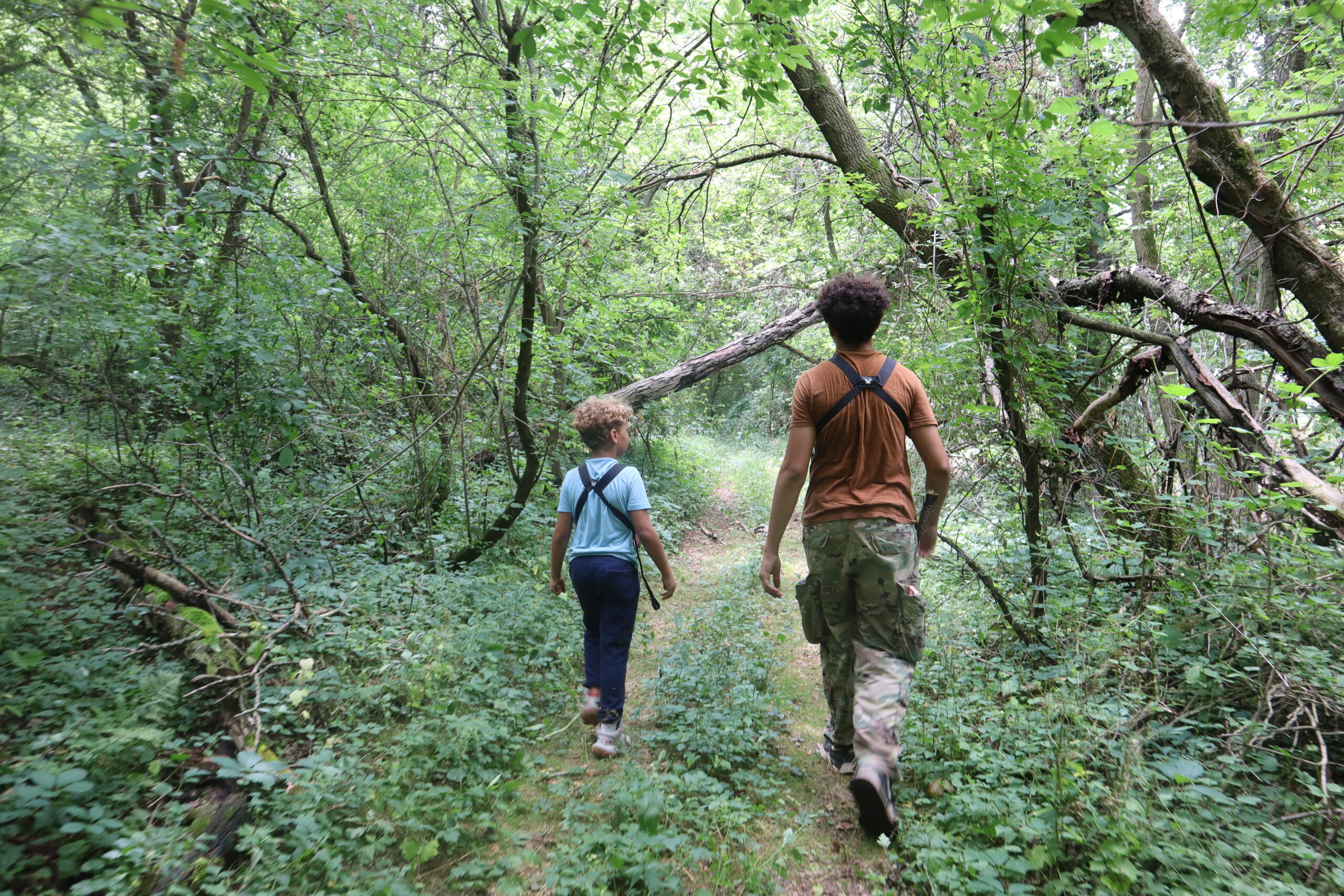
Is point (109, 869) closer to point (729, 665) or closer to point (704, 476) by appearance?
point (729, 665)

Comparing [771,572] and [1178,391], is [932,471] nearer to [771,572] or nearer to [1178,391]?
[771,572]

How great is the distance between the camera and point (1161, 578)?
364cm

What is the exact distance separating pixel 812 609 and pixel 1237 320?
2983mm

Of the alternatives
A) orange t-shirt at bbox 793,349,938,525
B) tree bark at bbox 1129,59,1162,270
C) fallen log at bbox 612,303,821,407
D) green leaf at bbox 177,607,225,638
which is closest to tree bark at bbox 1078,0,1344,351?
orange t-shirt at bbox 793,349,938,525

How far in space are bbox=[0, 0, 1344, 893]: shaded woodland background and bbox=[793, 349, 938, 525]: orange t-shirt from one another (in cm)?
115

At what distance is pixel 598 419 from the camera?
3.88 metres

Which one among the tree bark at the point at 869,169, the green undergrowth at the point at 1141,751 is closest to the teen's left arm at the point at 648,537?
the green undergrowth at the point at 1141,751

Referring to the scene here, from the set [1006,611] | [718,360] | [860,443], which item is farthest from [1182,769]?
[718,360]

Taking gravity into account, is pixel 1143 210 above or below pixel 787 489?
above

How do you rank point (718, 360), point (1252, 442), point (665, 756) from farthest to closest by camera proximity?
point (718, 360)
point (665, 756)
point (1252, 442)

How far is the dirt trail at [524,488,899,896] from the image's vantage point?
2.62 m

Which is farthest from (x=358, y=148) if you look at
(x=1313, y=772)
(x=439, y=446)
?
(x=1313, y=772)

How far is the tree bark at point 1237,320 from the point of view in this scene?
337 centimetres

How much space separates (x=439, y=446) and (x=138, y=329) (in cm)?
236
